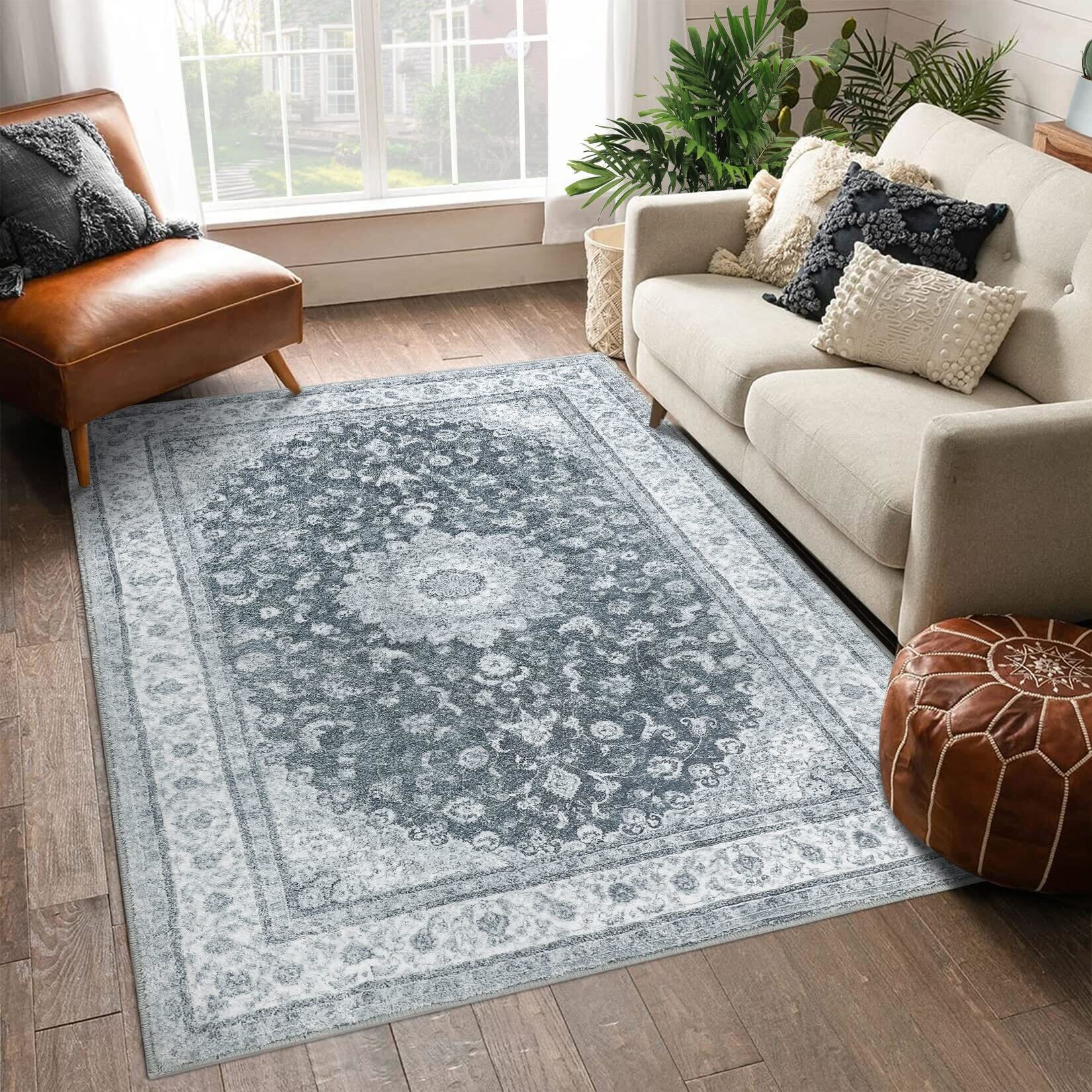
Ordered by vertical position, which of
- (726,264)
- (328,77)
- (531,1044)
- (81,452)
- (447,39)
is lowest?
(531,1044)

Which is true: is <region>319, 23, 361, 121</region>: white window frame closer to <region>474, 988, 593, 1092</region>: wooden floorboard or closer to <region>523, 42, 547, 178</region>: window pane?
<region>523, 42, 547, 178</region>: window pane

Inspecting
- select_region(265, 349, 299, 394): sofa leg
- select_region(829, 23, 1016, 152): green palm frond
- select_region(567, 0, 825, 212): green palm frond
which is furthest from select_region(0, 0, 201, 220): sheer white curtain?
select_region(829, 23, 1016, 152): green palm frond

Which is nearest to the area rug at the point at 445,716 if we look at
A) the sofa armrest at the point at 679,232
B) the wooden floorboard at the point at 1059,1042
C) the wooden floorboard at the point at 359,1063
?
the wooden floorboard at the point at 359,1063

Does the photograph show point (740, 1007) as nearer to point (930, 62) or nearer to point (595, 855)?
point (595, 855)

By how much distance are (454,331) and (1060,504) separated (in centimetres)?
249

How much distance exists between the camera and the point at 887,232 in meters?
3.16

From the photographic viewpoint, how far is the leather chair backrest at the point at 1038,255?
2.85 meters

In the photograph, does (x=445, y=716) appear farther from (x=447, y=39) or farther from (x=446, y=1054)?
(x=447, y=39)

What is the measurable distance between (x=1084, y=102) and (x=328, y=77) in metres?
2.48

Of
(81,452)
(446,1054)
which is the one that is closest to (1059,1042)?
(446,1054)

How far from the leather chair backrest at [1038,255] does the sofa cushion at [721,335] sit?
0.43 meters

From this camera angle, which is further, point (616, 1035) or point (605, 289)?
point (605, 289)

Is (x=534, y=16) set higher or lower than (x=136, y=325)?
higher

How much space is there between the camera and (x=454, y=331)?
14.8 ft
